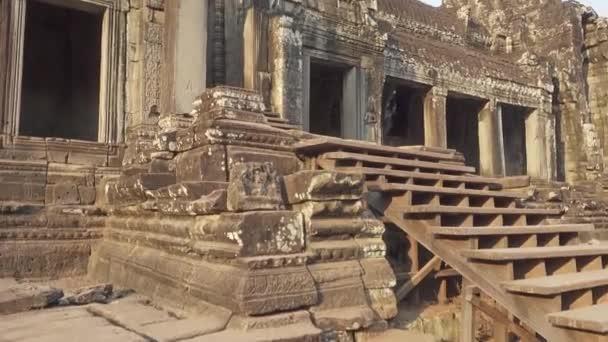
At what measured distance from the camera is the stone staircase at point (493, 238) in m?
3.41

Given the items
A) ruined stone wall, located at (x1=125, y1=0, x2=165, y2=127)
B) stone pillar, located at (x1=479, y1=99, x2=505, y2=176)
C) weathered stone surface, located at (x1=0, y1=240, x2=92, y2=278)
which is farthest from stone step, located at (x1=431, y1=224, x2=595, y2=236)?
stone pillar, located at (x1=479, y1=99, x2=505, y2=176)

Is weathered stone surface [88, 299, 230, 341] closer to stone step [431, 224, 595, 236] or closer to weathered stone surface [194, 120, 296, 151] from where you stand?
weathered stone surface [194, 120, 296, 151]

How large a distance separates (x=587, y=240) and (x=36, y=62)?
33.1ft

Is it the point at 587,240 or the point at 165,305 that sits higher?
the point at 587,240

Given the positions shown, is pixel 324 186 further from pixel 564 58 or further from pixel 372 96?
pixel 564 58

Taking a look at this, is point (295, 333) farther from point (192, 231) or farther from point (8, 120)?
point (8, 120)

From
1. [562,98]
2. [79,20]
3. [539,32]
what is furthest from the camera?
[539,32]

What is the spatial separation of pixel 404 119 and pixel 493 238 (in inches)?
419

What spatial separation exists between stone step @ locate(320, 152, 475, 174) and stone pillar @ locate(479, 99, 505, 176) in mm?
6702

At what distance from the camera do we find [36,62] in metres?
10.1

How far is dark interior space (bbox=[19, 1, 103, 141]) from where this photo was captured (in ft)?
31.4

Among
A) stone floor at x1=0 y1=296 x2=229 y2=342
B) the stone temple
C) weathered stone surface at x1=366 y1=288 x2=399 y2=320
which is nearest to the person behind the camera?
stone floor at x1=0 y1=296 x2=229 y2=342

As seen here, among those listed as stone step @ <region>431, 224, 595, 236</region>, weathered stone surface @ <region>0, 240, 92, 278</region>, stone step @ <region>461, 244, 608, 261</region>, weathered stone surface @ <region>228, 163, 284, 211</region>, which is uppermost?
weathered stone surface @ <region>228, 163, 284, 211</region>

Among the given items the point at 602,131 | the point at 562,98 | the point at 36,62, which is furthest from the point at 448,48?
the point at 36,62
